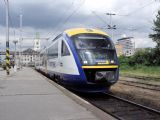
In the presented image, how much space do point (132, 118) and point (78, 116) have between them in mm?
2653

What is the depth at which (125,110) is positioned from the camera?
1242cm

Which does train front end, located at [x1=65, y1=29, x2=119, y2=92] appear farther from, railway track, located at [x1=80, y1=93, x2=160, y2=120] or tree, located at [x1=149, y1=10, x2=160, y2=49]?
tree, located at [x1=149, y1=10, x2=160, y2=49]

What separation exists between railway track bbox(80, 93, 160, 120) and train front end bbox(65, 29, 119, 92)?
0.78 m

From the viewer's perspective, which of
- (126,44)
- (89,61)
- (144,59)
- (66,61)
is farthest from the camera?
(126,44)

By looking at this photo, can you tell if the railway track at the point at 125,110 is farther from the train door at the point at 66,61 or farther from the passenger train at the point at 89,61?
the train door at the point at 66,61

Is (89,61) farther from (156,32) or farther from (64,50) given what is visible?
(156,32)

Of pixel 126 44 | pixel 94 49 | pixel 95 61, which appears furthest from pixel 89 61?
pixel 126 44

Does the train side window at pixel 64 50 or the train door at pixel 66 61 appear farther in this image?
the train side window at pixel 64 50

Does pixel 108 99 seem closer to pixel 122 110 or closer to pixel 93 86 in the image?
pixel 93 86

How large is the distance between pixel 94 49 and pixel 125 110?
4240 millimetres

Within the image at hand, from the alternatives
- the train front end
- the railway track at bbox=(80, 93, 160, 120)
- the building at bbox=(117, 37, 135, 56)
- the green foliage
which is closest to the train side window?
the train front end

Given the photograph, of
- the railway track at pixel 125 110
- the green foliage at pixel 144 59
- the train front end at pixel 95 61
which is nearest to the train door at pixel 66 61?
the train front end at pixel 95 61

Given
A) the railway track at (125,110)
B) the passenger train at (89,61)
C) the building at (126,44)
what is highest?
the building at (126,44)

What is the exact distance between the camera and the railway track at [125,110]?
11.0 m
